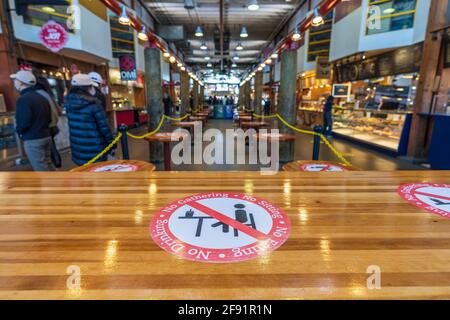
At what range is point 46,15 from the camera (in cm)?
648

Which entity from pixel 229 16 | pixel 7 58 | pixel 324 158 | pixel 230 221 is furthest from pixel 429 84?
pixel 229 16

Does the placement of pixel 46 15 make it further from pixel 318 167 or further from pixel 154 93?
pixel 318 167

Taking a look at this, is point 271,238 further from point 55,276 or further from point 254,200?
point 55,276

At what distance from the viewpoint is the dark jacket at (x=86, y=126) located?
3.12m

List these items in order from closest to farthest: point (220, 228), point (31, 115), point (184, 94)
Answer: point (220, 228), point (31, 115), point (184, 94)

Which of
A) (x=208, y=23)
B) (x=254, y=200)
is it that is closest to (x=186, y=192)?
(x=254, y=200)

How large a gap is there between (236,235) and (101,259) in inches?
18.7

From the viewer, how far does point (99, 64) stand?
33.1ft

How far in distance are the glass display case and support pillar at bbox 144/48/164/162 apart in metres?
6.19

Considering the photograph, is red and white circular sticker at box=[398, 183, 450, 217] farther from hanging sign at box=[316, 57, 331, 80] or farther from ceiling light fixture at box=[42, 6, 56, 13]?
hanging sign at box=[316, 57, 331, 80]

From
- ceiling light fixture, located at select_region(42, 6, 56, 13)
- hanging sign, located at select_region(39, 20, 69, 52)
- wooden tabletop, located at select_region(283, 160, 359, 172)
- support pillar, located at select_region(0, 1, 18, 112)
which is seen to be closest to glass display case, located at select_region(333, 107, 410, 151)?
wooden tabletop, located at select_region(283, 160, 359, 172)

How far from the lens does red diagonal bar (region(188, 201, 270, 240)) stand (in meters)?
1.01

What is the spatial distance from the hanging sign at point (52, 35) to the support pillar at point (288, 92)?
545 cm

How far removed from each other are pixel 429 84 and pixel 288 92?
10.0 feet
